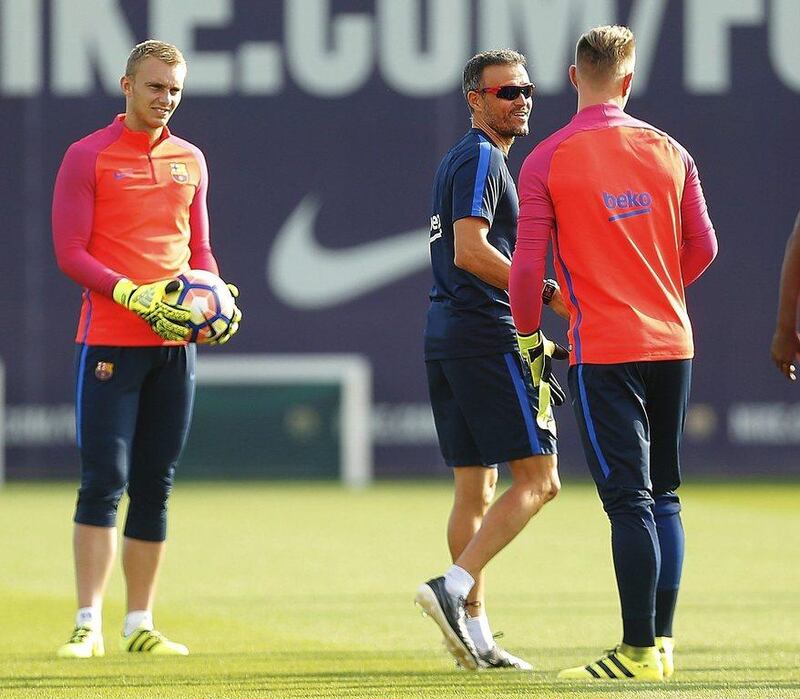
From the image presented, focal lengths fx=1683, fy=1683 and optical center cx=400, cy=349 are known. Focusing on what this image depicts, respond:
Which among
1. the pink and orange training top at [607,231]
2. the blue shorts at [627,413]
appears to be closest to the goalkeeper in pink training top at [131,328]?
the pink and orange training top at [607,231]

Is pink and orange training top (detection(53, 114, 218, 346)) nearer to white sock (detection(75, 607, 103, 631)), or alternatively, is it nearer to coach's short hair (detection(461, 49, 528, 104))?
white sock (detection(75, 607, 103, 631))

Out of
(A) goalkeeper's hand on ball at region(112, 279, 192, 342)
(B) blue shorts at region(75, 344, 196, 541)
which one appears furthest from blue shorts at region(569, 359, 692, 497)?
(B) blue shorts at region(75, 344, 196, 541)

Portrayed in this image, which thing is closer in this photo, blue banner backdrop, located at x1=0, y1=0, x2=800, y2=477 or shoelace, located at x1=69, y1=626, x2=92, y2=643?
shoelace, located at x1=69, y1=626, x2=92, y2=643

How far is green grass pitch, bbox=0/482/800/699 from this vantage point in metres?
5.43

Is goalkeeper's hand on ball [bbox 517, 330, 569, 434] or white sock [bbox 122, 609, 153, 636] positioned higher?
goalkeeper's hand on ball [bbox 517, 330, 569, 434]

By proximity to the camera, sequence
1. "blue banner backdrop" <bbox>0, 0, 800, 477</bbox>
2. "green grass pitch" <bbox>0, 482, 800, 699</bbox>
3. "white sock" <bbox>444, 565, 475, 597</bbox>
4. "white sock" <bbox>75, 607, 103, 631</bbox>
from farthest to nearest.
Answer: "blue banner backdrop" <bbox>0, 0, 800, 477</bbox>
"white sock" <bbox>75, 607, 103, 631</bbox>
"white sock" <bbox>444, 565, 475, 597</bbox>
"green grass pitch" <bbox>0, 482, 800, 699</bbox>

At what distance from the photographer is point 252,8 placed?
15250 millimetres

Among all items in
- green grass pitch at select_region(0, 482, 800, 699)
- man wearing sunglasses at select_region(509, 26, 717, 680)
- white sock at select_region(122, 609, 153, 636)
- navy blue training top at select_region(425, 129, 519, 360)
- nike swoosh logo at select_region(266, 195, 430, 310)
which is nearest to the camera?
man wearing sunglasses at select_region(509, 26, 717, 680)

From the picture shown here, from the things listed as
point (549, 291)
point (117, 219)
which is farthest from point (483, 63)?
point (117, 219)

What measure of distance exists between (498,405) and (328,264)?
9558mm

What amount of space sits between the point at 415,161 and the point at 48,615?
8604 mm

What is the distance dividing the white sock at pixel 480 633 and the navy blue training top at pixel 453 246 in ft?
3.03

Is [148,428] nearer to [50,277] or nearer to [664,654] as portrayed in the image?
[664,654]

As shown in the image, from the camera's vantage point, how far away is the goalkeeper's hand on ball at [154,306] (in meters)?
6.02
